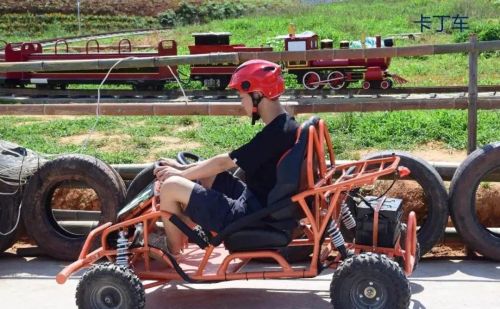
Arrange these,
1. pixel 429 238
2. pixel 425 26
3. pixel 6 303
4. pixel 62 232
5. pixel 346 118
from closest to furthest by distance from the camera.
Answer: pixel 6 303 → pixel 429 238 → pixel 62 232 → pixel 346 118 → pixel 425 26

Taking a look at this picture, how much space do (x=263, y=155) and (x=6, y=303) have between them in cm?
208

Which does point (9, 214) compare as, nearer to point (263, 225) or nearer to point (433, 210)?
point (263, 225)

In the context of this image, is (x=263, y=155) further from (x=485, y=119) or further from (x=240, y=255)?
(x=485, y=119)

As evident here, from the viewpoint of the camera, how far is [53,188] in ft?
20.8

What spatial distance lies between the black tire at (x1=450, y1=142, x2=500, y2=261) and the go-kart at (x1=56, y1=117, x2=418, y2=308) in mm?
869

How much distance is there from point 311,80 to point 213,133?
36.0ft

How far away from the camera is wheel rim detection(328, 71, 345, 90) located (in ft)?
69.7

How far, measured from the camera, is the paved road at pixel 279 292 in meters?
5.16

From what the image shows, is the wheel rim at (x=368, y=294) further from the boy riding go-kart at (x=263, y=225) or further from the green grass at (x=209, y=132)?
the green grass at (x=209, y=132)

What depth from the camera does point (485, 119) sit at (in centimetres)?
1089

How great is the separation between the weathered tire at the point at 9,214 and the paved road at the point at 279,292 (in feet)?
1.33

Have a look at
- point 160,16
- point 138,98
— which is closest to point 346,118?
point 138,98

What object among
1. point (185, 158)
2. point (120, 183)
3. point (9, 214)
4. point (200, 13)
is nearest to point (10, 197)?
point (9, 214)

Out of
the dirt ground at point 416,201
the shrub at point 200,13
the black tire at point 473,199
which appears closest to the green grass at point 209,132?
the dirt ground at point 416,201
